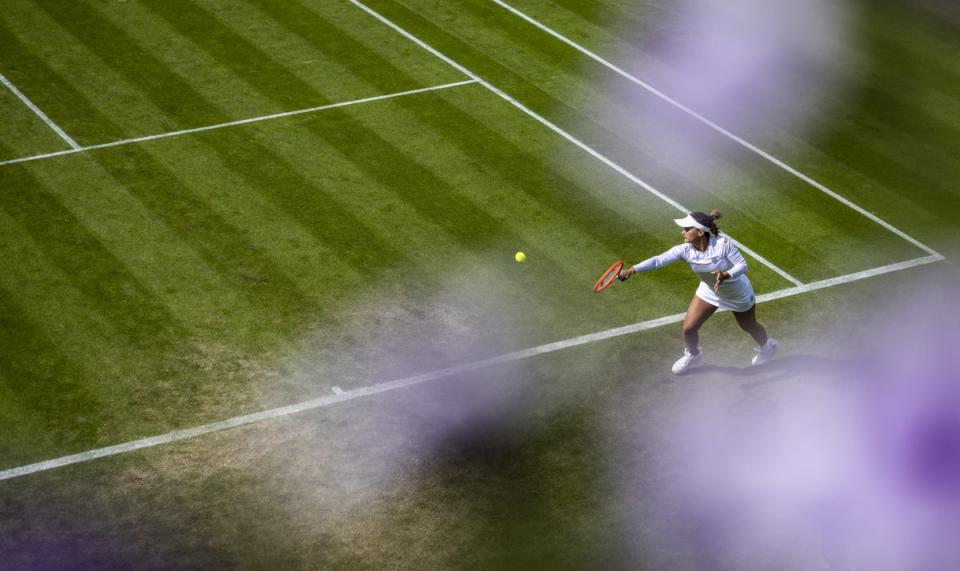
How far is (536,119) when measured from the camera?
23.3m

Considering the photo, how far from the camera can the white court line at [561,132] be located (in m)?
19.6

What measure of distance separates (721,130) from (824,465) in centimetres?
954

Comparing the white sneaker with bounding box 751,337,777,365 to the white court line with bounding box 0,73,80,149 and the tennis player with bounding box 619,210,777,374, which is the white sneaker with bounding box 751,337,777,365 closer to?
the tennis player with bounding box 619,210,777,374

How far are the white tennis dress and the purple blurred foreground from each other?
3.76 ft

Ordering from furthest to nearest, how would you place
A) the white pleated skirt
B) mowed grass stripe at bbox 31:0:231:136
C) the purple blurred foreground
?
mowed grass stripe at bbox 31:0:231:136 → the white pleated skirt → the purple blurred foreground

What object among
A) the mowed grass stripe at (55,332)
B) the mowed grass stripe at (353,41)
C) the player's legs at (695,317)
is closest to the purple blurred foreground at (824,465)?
the player's legs at (695,317)

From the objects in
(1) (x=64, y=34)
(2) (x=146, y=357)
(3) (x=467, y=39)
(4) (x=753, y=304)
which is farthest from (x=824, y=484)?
(1) (x=64, y=34)

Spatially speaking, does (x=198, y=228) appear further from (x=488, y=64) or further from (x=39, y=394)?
(x=488, y=64)

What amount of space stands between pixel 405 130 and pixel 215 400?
316 inches

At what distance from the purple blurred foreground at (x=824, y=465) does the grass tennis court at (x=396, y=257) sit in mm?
167

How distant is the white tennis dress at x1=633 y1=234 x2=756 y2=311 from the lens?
15.9 meters

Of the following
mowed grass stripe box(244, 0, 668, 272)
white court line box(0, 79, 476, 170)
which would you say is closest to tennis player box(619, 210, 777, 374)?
mowed grass stripe box(244, 0, 668, 272)

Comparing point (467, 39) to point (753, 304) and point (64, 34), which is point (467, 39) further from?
point (753, 304)

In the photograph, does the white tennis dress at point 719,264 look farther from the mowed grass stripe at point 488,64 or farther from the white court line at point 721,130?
the mowed grass stripe at point 488,64
